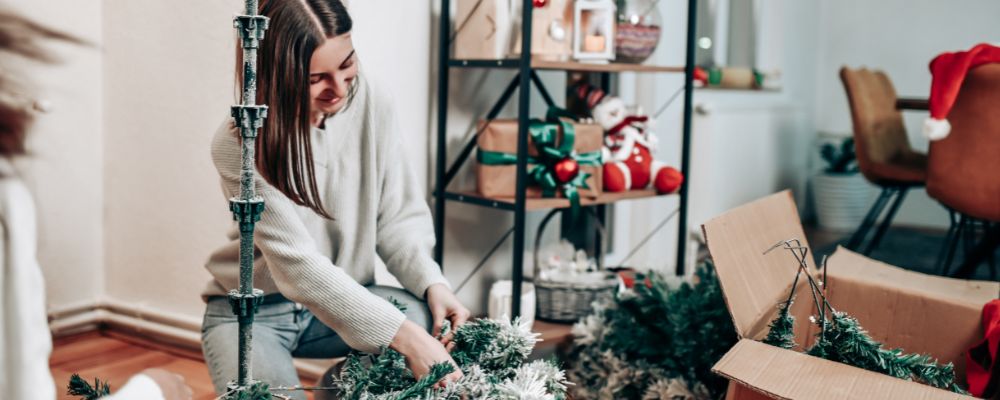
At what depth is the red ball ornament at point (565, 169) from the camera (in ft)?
7.12

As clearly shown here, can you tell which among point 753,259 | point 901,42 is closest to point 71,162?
point 753,259

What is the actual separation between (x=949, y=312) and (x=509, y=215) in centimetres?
124

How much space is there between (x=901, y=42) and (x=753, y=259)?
4.25 metres

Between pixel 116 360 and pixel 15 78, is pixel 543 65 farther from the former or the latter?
pixel 15 78

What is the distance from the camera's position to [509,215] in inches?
99.9

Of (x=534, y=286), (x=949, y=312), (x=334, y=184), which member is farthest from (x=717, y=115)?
(x=334, y=184)

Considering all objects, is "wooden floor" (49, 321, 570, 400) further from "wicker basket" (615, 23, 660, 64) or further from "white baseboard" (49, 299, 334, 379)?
"wicker basket" (615, 23, 660, 64)

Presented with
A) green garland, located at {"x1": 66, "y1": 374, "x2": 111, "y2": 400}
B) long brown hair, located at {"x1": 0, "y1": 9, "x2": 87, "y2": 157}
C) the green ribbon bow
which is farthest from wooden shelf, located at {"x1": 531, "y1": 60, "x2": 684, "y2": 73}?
long brown hair, located at {"x1": 0, "y1": 9, "x2": 87, "y2": 157}

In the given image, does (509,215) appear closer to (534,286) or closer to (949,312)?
(534,286)

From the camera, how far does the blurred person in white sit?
631mm

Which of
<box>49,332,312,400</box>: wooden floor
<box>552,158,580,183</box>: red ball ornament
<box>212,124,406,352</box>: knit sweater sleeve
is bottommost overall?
<box>49,332,312,400</box>: wooden floor

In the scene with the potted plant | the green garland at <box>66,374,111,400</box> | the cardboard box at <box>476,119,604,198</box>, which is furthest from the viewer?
the potted plant

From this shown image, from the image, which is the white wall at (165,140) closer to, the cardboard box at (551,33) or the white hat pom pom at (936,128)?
the cardboard box at (551,33)

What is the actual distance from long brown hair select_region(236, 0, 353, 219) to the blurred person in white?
50 cm
